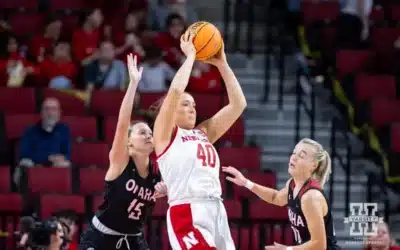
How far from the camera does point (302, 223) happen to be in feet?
24.2

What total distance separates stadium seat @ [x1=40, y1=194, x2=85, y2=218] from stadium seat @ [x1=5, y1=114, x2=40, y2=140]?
157 cm

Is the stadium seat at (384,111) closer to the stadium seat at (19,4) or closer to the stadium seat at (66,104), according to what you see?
the stadium seat at (66,104)

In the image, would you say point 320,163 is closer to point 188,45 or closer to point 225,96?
point 188,45

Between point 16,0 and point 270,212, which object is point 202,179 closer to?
point 270,212

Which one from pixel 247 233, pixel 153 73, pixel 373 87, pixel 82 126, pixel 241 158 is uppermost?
pixel 153 73

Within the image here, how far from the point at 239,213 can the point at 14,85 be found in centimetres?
345

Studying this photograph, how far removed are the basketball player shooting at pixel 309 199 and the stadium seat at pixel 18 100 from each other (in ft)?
17.3

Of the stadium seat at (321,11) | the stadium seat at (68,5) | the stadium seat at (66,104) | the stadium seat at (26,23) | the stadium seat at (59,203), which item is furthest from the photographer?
the stadium seat at (321,11)

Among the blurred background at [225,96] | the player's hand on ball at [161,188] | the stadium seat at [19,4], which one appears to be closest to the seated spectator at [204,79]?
the blurred background at [225,96]

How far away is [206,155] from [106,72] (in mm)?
5932

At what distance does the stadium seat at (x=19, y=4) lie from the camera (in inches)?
568

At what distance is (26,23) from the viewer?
1419 cm

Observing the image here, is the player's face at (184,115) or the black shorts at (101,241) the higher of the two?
the player's face at (184,115)

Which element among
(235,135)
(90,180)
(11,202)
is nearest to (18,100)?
(90,180)
